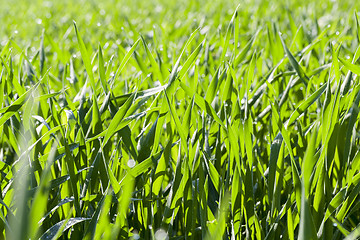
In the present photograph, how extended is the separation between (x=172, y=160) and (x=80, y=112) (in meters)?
0.25

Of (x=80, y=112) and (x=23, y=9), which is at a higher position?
(x=23, y=9)

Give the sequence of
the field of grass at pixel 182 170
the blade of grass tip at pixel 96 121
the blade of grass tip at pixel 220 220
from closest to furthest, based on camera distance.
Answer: the blade of grass tip at pixel 220 220, the field of grass at pixel 182 170, the blade of grass tip at pixel 96 121

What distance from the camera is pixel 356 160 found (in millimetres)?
745

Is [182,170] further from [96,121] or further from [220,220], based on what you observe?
[220,220]

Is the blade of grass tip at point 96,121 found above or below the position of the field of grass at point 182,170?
above

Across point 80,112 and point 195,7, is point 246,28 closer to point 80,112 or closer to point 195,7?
point 195,7

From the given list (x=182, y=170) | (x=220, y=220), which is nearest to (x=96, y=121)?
(x=182, y=170)

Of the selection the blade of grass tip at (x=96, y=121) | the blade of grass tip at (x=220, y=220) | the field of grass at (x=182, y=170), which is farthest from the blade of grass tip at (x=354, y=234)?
the blade of grass tip at (x=96, y=121)

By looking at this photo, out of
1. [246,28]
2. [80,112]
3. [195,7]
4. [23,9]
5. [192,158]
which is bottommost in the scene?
[192,158]

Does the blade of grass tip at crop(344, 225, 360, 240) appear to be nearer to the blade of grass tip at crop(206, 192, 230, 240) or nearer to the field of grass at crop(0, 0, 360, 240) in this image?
the field of grass at crop(0, 0, 360, 240)

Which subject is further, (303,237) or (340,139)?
(340,139)

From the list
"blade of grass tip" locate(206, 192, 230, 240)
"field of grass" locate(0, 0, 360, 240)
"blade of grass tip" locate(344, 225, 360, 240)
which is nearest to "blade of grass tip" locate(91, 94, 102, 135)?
"field of grass" locate(0, 0, 360, 240)

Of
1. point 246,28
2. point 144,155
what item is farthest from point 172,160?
point 246,28

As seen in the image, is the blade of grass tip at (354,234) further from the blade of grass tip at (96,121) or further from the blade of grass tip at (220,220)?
the blade of grass tip at (96,121)
